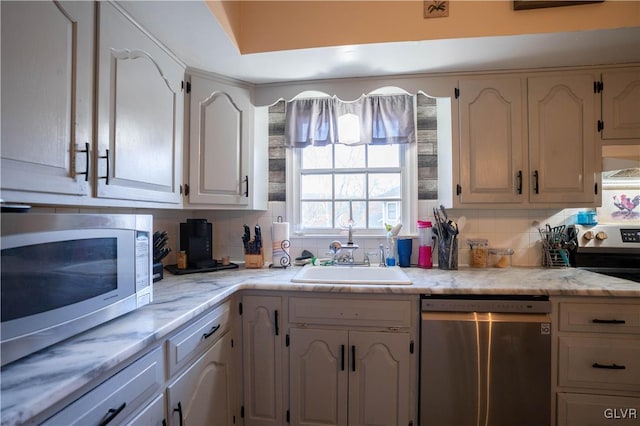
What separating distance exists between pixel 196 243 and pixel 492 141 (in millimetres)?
1991

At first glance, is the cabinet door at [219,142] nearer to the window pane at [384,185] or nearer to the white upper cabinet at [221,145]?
the white upper cabinet at [221,145]

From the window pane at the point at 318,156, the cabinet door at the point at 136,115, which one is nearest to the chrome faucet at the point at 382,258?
the window pane at the point at 318,156

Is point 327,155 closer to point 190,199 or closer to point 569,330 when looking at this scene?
point 190,199

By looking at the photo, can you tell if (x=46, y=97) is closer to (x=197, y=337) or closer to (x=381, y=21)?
(x=197, y=337)

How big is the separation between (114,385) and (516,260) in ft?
7.42

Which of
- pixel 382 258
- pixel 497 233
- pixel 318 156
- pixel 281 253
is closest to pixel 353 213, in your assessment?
pixel 382 258

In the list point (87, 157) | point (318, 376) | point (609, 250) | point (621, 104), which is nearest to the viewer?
point (87, 157)

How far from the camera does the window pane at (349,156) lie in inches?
86.0

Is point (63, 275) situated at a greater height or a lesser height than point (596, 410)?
greater

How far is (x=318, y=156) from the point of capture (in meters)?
2.21

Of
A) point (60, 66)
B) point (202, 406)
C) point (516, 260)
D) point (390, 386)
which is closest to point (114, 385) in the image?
point (202, 406)

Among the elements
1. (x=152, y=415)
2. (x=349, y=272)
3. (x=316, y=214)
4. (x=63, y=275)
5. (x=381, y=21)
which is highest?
(x=381, y=21)

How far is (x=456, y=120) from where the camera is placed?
5.84 feet

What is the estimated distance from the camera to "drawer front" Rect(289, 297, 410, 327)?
4.71 ft
